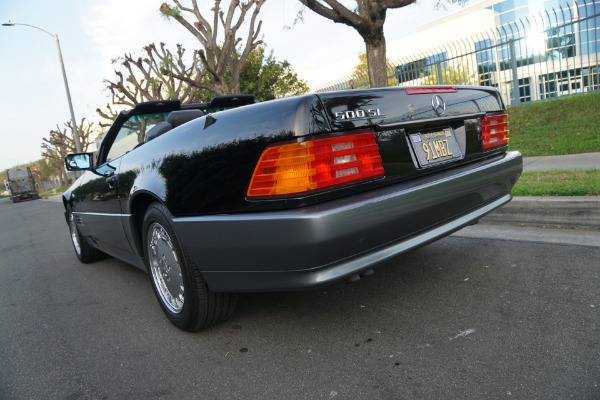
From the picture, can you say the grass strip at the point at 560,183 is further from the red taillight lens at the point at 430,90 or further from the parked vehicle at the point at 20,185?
the parked vehicle at the point at 20,185

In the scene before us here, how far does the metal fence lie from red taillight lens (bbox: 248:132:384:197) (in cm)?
885

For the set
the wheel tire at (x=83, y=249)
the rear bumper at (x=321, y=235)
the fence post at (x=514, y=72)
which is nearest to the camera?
the rear bumper at (x=321, y=235)

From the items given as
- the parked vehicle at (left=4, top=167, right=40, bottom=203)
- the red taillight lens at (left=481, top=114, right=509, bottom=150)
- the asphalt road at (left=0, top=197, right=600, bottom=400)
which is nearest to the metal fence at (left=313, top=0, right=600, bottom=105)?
the red taillight lens at (left=481, top=114, right=509, bottom=150)

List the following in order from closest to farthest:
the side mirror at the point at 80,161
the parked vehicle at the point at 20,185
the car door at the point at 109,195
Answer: the car door at the point at 109,195
the side mirror at the point at 80,161
the parked vehicle at the point at 20,185

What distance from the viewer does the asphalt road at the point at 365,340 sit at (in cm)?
183

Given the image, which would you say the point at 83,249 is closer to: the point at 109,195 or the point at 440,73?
the point at 109,195

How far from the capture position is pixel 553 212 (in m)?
3.84

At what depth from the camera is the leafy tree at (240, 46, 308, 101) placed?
78.5 ft

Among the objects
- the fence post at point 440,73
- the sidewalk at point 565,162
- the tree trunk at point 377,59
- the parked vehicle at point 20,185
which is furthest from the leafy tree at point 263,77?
the parked vehicle at point 20,185

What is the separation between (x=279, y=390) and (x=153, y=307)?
162cm

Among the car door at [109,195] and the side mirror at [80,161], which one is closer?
the car door at [109,195]

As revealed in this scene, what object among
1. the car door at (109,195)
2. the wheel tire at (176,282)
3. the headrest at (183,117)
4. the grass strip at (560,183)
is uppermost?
the headrest at (183,117)

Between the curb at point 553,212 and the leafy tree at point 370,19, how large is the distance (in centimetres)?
488

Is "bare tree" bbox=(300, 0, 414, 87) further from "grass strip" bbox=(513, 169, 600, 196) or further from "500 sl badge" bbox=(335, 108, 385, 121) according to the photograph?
"500 sl badge" bbox=(335, 108, 385, 121)
